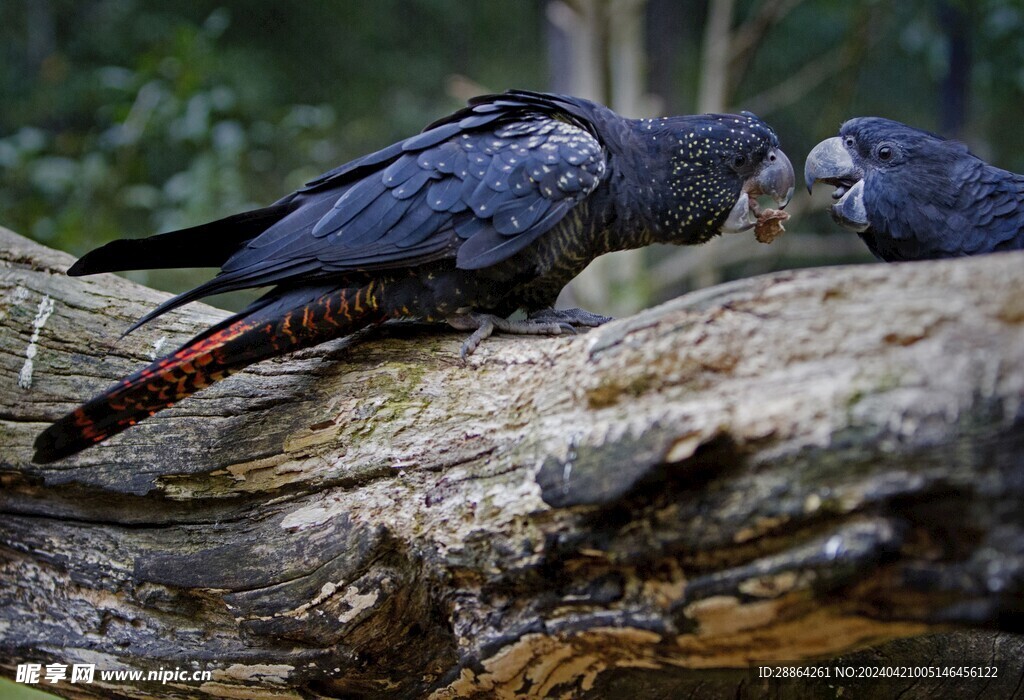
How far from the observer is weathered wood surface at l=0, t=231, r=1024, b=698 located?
1499 mm

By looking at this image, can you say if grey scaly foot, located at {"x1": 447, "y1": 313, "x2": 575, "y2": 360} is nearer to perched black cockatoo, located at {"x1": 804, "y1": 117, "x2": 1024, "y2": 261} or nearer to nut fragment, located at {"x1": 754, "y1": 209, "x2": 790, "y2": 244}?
nut fragment, located at {"x1": 754, "y1": 209, "x2": 790, "y2": 244}

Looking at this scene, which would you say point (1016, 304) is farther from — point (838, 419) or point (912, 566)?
point (912, 566)

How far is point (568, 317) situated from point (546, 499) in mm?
1426

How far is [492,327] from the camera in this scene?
9.31ft

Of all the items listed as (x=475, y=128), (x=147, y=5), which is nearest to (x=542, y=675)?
(x=475, y=128)

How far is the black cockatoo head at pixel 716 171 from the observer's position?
3098 millimetres

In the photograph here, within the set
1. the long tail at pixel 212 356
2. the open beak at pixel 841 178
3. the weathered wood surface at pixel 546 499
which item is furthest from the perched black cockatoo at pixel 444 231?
the open beak at pixel 841 178

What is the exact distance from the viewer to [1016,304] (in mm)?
1480

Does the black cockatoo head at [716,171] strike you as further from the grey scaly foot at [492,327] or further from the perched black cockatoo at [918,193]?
the grey scaly foot at [492,327]

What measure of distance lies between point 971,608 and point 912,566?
0.13 metres

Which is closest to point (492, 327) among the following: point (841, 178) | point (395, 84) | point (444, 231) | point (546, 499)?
point (444, 231)

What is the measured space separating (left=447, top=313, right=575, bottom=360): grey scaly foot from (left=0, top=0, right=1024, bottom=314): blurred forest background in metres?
3.69

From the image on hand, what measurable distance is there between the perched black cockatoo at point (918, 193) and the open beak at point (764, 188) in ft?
1.24

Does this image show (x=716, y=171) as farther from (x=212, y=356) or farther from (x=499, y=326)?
(x=212, y=356)
